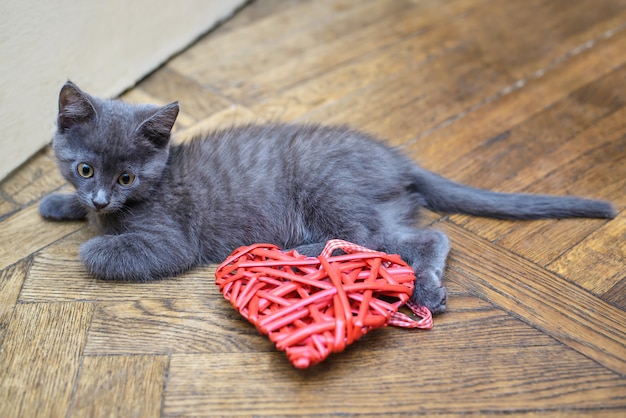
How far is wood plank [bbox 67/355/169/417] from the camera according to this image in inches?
46.1

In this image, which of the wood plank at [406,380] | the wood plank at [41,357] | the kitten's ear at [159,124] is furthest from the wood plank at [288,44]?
the wood plank at [406,380]

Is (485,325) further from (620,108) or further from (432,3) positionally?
(432,3)

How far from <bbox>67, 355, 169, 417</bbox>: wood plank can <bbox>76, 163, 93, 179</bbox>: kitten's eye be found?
0.44 m

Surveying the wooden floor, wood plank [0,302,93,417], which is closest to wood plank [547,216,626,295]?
the wooden floor

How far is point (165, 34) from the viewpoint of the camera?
2402mm

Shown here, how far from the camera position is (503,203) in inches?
64.5

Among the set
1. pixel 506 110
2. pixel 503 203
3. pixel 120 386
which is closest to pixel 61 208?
pixel 120 386

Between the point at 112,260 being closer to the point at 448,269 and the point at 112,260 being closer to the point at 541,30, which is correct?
the point at 448,269

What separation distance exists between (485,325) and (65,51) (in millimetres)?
1511

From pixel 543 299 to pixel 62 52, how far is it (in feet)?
5.19

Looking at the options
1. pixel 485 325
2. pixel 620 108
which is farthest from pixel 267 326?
pixel 620 108

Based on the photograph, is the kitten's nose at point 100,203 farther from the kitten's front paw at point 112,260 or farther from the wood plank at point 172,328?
the wood plank at point 172,328

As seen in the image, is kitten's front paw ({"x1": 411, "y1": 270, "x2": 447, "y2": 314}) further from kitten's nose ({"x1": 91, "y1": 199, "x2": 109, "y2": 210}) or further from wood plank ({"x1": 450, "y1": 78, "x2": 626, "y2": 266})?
kitten's nose ({"x1": 91, "y1": 199, "x2": 109, "y2": 210})

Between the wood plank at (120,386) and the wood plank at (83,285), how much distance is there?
210mm
